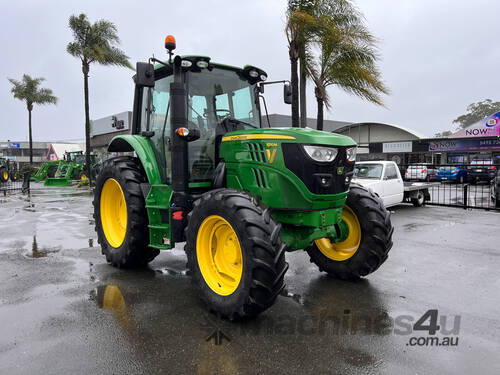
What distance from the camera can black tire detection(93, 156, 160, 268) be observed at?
5.03 metres

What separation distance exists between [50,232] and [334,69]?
914cm

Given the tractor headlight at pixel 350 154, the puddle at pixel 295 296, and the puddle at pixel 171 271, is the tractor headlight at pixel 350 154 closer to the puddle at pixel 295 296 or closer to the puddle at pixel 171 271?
the puddle at pixel 295 296

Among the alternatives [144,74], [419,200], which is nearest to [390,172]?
[419,200]

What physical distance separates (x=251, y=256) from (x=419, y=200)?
11225mm

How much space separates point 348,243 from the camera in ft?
16.5

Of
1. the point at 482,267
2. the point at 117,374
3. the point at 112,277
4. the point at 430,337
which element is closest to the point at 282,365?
the point at 117,374

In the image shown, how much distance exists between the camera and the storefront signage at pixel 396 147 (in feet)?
112

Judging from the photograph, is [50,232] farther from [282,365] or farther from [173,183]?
[282,365]

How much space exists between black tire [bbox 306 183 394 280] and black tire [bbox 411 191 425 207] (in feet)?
29.4

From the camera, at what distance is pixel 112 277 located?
16.9 feet

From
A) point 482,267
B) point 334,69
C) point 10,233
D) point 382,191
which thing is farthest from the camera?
point 334,69

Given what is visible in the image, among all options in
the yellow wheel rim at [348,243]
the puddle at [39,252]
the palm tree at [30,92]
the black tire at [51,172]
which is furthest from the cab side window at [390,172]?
the palm tree at [30,92]

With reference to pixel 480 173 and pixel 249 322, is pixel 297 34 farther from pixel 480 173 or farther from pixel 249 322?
pixel 480 173

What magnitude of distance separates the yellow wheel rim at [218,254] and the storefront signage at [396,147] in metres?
33.6
